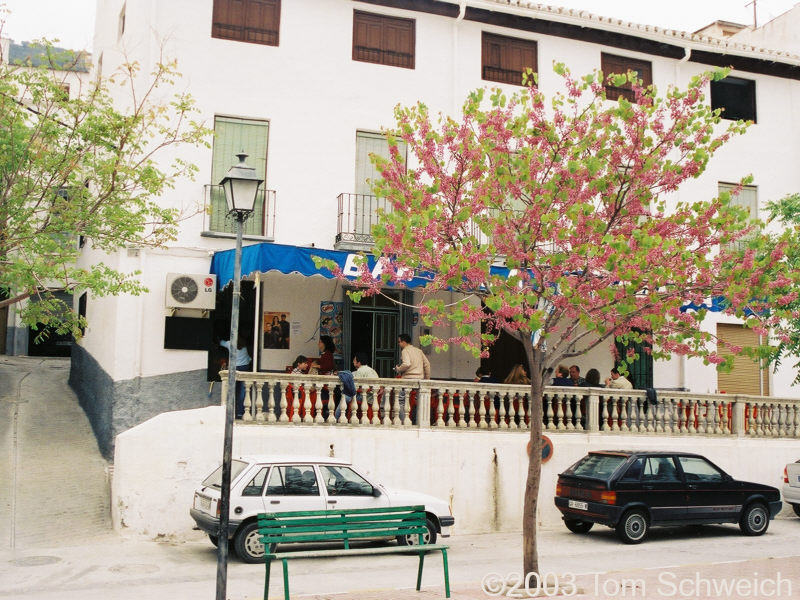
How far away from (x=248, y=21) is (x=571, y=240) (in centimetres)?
891

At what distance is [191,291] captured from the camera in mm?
15117

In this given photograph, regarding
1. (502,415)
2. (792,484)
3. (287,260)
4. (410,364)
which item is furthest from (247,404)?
(792,484)

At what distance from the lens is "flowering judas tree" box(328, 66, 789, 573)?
34.3 ft

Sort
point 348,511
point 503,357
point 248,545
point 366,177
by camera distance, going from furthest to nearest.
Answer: point 503,357 < point 366,177 < point 248,545 < point 348,511

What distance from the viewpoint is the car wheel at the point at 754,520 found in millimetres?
14586

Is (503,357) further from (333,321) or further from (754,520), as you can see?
(754,520)

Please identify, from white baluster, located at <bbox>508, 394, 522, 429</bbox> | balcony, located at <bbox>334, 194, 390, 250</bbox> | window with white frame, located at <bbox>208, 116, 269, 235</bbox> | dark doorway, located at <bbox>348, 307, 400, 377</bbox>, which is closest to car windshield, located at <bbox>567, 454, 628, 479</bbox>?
white baluster, located at <bbox>508, 394, 522, 429</bbox>

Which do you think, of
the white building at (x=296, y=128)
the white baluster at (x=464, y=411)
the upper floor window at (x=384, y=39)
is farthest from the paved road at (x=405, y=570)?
the upper floor window at (x=384, y=39)

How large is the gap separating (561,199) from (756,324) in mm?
3155

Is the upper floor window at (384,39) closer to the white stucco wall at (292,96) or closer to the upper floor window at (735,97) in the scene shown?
the white stucco wall at (292,96)

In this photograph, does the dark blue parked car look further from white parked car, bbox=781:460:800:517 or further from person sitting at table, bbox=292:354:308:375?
person sitting at table, bbox=292:354:308:375

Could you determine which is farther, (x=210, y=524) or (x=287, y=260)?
(x=287, y=260)

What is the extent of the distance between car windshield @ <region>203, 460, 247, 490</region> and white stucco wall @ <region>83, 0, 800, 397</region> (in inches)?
139

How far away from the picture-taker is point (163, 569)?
11.0m
